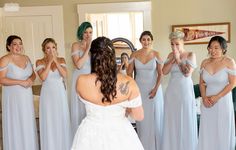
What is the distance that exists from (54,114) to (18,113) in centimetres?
36

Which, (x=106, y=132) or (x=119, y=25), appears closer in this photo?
(x=106, y=132)

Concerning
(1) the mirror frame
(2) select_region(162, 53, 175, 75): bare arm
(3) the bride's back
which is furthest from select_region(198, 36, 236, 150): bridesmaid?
(1) the mirror frame

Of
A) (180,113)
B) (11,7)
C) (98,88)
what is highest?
(11,7)

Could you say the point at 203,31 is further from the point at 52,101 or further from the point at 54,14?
the point at 52,101

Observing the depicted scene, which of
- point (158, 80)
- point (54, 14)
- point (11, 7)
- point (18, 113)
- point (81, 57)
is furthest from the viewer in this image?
point (54, 14)

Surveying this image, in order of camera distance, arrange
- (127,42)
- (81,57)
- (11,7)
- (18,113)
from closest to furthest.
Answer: (18,113) < (81,57) < (11,7) < (127,42)

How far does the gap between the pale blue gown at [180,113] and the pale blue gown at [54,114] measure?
3.53 feet

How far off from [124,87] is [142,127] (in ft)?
6.19

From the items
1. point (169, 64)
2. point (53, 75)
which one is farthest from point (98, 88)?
point (169, 64)

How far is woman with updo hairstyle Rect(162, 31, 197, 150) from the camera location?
357cm

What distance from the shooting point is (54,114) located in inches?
141

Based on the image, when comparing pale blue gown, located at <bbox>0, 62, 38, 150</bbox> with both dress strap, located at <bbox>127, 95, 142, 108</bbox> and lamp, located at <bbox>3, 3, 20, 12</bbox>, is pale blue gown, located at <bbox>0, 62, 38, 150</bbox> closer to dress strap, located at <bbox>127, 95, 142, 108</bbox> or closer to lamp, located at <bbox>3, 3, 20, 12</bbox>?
dress strap, located at <bbox>127, 95, 142, 108</bbox>

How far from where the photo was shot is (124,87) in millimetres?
2146

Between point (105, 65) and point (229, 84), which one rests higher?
point (105, 65)
